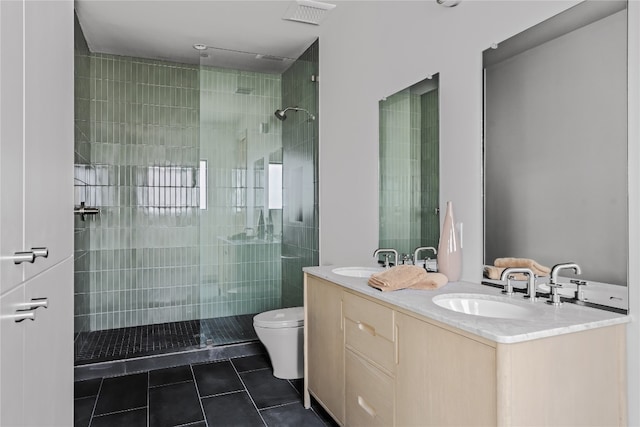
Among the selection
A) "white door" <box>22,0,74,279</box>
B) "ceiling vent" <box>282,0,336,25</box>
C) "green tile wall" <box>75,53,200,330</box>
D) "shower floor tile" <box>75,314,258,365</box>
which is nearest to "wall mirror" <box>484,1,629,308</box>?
"ceiling vent" <box>282,0,336,25</box>

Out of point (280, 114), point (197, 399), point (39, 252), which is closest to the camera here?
point (39, 252)

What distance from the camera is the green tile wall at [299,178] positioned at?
359 cm

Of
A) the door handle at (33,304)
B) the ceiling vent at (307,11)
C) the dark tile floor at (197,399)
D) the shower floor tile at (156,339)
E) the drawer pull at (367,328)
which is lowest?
the dark tile floor at (197,399)

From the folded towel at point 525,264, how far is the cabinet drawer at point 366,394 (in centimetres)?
66

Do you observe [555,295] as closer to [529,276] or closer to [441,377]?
[529,276]

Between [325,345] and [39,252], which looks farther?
[325,345]

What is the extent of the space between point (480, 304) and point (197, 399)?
194 cm

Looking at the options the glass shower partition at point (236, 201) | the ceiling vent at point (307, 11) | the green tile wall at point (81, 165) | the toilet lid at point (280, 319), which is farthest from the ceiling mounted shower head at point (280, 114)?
the toilet lid at point (280, 319)

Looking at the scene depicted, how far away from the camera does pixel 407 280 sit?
1783 millimetres

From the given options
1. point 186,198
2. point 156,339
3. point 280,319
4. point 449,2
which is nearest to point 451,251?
point 449,2

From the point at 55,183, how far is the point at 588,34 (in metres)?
1.88

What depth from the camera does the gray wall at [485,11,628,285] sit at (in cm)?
135

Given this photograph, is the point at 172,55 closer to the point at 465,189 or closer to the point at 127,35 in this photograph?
the point at 127,35

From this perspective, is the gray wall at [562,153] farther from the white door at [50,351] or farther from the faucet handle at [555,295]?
the white door at [50,351]
